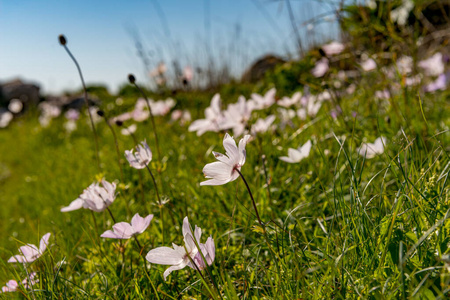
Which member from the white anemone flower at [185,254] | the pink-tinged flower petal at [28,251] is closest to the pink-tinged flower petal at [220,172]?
the white anemone flower at [185,254]

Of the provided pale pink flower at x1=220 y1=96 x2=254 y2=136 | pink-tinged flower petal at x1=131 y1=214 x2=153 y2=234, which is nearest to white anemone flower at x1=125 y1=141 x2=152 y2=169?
pink-tinged flower petal at x1=131 y1=214 x2=153 y2=234

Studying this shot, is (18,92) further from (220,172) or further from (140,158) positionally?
(220,172)

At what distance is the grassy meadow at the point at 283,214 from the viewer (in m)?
0.85

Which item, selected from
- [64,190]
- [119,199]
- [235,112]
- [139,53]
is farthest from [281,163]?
[139,53]

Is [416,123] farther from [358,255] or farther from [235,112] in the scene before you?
[358,255]

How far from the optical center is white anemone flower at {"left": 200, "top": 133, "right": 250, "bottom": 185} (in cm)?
80

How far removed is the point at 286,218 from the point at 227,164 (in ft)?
0.68

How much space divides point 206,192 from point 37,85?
13376 millimetres

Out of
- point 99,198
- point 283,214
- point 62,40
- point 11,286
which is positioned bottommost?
point 283,214

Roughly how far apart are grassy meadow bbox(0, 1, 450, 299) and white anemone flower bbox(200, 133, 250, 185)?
0.54ft

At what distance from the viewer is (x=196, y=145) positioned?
2533 millimetres

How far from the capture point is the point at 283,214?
1.37 m

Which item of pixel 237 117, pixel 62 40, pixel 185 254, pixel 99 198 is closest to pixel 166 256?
pixel 185 254

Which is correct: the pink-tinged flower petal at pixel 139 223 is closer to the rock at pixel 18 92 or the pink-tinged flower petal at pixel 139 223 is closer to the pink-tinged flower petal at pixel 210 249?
the pink-tinged flower petal at pixel 210 249
